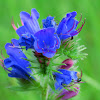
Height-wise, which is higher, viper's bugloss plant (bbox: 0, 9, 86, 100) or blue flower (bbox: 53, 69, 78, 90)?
viper's bugloss plant (bbox: 0, 9, 86, 100)

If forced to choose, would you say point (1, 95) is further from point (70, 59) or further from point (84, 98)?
point (70, 59)

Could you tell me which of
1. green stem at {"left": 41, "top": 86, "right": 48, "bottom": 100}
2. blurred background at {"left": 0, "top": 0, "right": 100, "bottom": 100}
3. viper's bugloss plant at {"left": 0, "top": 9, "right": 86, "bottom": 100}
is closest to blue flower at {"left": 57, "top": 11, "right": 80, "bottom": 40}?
viper's bugloss plant at {"left": 0, "top": 9, "right": 86, "bottom": 100}

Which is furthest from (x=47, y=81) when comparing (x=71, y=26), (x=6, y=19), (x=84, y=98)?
(x=6, y=19)

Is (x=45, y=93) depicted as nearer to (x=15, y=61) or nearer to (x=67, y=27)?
(x=15, y=61)

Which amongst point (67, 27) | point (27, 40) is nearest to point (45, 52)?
point (27, 40)

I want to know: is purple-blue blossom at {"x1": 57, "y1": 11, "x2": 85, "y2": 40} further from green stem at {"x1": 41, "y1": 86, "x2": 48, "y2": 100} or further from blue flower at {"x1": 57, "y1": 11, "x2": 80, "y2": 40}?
green stem at {"x1": 41, "y1": 86, "x2": 48, "y2": 100}

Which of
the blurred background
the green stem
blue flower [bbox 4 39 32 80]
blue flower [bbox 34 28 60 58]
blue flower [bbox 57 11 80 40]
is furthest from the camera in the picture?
the blurred background
